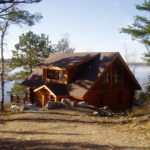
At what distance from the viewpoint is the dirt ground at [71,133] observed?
9289 mm

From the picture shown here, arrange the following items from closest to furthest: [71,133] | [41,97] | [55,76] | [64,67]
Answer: [71,133] → [64,67] → [55,76] → [41,97]

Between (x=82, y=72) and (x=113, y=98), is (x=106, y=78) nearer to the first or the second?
(x=82, y=72)

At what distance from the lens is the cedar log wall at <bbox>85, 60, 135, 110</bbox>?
2400 centimetres

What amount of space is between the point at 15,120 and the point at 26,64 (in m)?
21.7

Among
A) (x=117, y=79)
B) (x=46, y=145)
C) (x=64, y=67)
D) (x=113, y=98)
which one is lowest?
(x=46, y=145)

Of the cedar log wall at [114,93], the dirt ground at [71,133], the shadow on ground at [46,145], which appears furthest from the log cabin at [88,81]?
the shadow on ground at [46,145]

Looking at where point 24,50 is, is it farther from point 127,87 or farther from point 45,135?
point 45,135

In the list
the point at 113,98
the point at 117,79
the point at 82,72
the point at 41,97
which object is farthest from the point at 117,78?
the point at 41,97

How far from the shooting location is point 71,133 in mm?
11203

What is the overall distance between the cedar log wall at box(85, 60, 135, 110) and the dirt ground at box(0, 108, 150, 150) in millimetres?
8455

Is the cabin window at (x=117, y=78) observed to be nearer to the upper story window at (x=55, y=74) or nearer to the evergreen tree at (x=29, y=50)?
the upper story window at (x=55, y=74)

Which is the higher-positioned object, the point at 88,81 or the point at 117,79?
the point at 117,79

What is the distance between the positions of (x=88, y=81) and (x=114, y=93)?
469 centimetres

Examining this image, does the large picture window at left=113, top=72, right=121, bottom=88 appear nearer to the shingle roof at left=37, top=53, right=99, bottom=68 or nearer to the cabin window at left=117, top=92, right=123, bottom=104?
the cabin window at left=117, top=92, right=123, bottom=104
